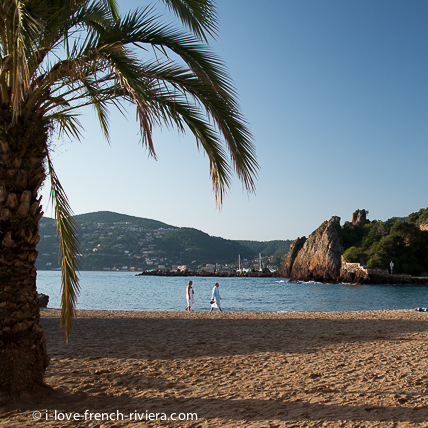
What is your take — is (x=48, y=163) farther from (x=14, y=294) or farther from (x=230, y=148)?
(x=230, y=148)

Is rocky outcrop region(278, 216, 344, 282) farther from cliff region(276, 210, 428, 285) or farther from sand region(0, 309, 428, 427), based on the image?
sand region(0, 309, 428, 427)

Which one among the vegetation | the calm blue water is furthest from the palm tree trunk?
the vegetation

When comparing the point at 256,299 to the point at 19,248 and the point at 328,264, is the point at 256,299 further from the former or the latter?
the point at 328,264

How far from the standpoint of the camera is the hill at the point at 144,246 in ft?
409

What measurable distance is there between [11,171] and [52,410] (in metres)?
2.66

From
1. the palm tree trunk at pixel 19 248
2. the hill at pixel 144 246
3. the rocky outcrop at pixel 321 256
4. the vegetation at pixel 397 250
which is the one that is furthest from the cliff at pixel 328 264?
the palm tree trunk at pixel 19 248

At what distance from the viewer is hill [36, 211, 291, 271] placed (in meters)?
125

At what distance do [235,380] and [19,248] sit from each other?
3266 mm

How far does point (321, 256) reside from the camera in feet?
294

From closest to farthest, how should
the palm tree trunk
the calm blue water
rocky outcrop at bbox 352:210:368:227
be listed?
1. the palm tree trunk
2. the calm blue water
3. rocky outcrop at bbox 352:210:368:227

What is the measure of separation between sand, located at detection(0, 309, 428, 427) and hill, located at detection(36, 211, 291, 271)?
116447mm

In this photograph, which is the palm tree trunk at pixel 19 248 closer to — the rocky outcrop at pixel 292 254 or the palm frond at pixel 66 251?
the palm frond at pixel 66 251

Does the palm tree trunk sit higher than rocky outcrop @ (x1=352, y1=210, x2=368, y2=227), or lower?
lower

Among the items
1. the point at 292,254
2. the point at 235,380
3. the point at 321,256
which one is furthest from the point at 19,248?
the point at 292,254
